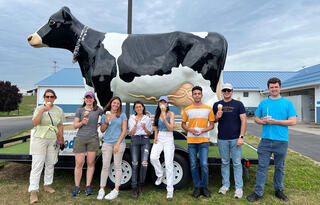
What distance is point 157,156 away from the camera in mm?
3010

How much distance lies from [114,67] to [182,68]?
1.10 metres

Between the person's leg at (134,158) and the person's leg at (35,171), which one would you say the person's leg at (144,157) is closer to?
the person's leg at (134,158)

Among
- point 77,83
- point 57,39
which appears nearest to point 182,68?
point 57,39

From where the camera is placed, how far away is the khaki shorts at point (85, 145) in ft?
9.75

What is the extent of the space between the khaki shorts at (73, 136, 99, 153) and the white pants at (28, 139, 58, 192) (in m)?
0.42

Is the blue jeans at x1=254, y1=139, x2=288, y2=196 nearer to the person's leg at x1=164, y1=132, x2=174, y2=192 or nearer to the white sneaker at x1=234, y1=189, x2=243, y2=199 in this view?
the white sneaker at x1=234, y1=189, x2=243, y2=199

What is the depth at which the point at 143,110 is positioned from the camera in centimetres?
319

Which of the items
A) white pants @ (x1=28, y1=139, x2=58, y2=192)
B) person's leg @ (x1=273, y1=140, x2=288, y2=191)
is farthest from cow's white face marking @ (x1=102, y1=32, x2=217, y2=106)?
white pants @ (x1=28, y1=139, x2=58, y2=192)

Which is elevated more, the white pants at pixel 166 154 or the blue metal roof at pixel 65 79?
the blue metal roof at pixel 65 79

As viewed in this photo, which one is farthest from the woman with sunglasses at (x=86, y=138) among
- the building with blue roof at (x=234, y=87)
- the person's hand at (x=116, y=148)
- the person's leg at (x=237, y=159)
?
the building with blue roof at (x=234, y=87)

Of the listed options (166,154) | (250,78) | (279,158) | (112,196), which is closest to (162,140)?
(166,154)

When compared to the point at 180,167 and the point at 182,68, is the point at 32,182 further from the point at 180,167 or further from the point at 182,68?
the point at 182,68

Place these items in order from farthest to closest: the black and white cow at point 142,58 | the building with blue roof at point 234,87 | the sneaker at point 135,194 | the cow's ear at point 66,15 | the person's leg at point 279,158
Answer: the building with blue roof at point 234,87 < the cow's ear at point 66,15 < the black and white cow at point 142,58 < the sneaker at point 135,194 < the person's leg at point 279,158

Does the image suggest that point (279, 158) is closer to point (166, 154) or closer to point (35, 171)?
point (166, 154)
